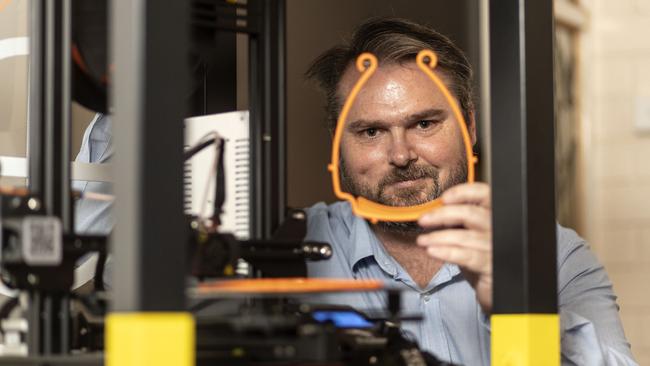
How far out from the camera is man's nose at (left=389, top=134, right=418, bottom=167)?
1.92m

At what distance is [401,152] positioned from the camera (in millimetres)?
1921

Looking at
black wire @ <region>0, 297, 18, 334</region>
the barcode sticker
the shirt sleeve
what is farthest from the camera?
the shirt sleeve

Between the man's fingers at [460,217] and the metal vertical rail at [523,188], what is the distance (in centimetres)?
9

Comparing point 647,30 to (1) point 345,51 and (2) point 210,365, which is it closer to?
(1) point 345,51

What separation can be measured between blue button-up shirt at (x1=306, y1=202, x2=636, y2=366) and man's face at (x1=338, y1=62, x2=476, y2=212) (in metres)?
0.13

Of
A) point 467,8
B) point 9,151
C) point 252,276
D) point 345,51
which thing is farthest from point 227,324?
point 467,8

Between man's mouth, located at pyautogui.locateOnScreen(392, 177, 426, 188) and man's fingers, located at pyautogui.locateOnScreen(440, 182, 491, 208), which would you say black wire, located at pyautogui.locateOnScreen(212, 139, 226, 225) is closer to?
man's fingers, located at pyautogui.locateOnScreen(440, 182, 491, 208)

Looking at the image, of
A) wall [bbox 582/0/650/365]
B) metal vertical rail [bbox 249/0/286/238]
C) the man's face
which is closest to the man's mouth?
the man's face

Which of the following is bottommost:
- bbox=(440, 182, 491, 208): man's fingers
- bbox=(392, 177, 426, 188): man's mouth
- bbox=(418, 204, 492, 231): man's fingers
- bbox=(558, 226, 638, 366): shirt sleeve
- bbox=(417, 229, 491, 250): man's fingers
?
bbox=(558, 226, 638, 366): shirt sleeve

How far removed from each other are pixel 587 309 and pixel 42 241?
1148 millimetres

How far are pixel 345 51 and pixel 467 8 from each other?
750 millimetres

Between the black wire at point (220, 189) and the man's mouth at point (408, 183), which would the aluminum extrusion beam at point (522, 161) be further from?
the man's mouth at point (408, 183)

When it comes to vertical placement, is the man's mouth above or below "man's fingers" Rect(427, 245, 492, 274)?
above

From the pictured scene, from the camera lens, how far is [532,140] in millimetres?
1215
